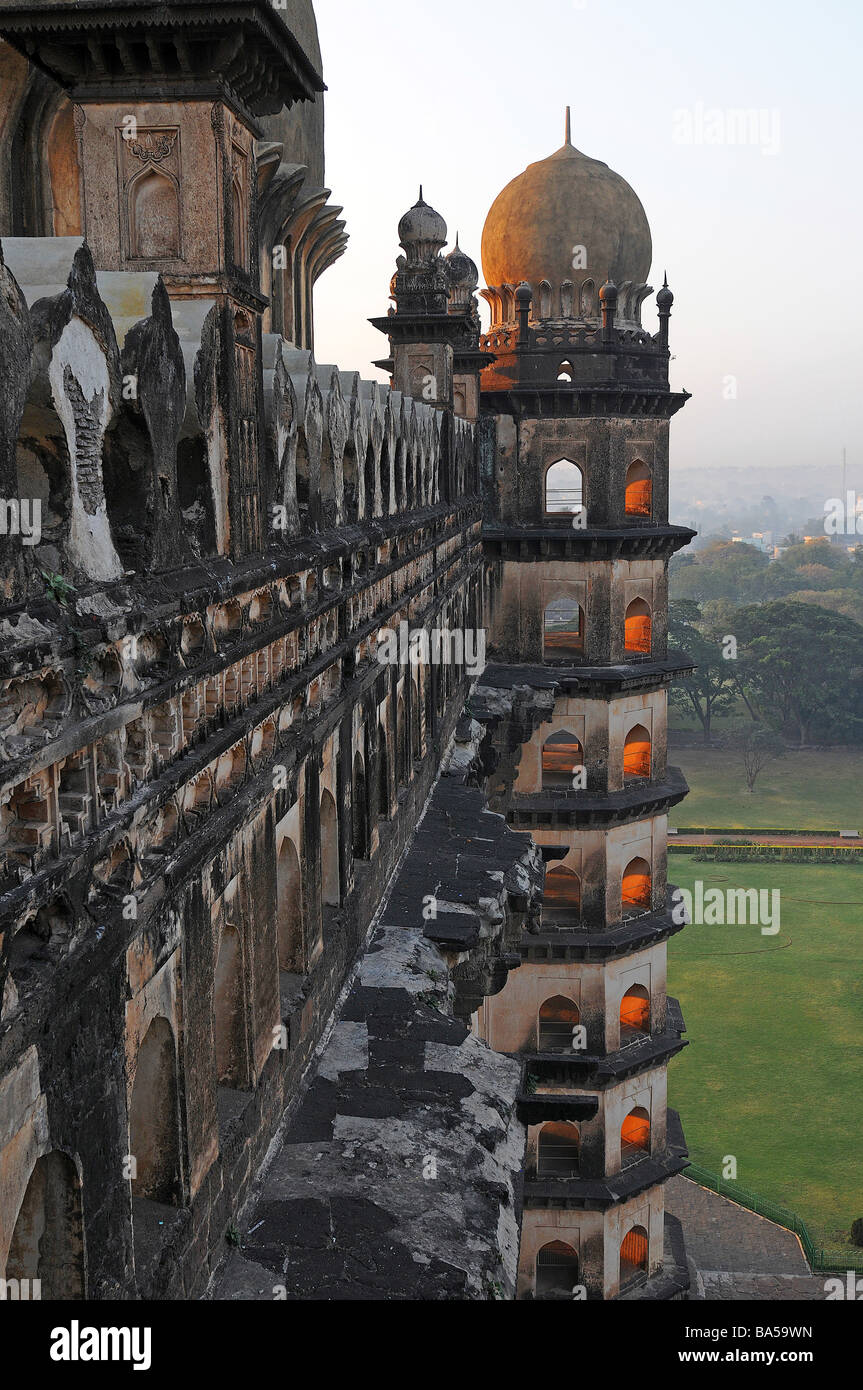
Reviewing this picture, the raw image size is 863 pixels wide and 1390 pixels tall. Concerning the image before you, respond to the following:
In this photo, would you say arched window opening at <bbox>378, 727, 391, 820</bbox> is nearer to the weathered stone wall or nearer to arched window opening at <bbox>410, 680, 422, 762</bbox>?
arched window opening at <bbox>410, 680, 422, 762</bbox>

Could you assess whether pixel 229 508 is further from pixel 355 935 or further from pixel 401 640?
pixel 401 640

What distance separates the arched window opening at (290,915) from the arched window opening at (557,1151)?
17.7 m

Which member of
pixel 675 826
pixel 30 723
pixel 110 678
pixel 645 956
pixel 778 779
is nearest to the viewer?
pixel 30 723

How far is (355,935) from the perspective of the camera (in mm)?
11070

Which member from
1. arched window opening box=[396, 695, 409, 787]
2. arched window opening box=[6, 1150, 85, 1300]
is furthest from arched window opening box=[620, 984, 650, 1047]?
arched window opening box=[6, 1150, 85, 1300]

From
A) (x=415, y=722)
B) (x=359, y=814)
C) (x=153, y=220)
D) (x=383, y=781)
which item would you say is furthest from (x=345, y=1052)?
(x=415, y=722)

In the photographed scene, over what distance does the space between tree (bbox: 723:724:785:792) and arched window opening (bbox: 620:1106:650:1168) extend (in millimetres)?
37798

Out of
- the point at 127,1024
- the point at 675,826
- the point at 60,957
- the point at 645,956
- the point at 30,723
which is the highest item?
the point at 30,723

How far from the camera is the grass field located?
57.7 meters

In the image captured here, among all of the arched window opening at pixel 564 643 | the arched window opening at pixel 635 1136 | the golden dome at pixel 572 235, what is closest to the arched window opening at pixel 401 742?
the arched window opening at pixel 564 643

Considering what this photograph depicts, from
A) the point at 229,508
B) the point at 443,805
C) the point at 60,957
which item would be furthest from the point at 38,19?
the point at 443,805

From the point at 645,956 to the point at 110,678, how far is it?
893 inches

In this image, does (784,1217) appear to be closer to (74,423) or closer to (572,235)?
(572,235)

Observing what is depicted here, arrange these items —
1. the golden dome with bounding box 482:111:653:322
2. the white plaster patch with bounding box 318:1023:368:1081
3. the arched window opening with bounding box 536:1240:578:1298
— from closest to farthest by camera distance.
Answer: the white plaster patch with bounding box 318:1023:368:1081 < the arched window opening with bounding box 536:1240:578:1298 < the golden dome with bounding box 482:111:653:322
